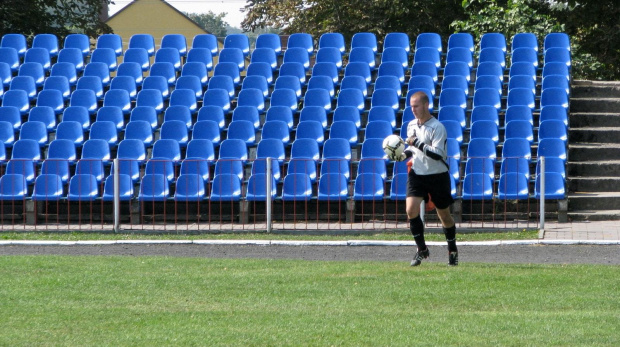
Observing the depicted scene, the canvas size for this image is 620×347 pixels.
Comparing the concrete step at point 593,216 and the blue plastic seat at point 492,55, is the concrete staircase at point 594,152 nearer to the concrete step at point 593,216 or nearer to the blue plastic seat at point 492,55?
the concrete step at point 593,216

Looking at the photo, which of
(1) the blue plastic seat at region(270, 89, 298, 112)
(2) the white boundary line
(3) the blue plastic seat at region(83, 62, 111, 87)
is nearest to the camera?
(2) the white boundary line

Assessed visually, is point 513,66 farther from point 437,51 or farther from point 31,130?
point 31,130

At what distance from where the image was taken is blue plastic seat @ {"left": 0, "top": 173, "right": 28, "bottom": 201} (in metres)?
16.1

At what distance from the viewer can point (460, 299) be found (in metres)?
8.34

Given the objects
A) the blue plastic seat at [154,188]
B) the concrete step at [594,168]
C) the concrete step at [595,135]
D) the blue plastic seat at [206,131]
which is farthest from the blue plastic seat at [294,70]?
the concrete step at [594,168]

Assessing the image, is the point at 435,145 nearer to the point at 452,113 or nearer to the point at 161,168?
the point at 161,168

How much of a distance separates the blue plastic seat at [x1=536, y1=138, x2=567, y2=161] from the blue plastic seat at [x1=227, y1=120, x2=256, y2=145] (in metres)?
4.99

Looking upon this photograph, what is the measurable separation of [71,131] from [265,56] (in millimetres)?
4724

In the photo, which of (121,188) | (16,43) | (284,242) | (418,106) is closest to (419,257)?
(418,106)

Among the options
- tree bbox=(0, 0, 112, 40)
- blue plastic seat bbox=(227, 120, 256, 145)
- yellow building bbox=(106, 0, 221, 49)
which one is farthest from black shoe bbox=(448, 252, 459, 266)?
yellow building bbox=(106, 0, 221, 49)

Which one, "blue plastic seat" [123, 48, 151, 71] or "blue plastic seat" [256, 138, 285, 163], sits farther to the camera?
"blue plastic seat" [123, 48, 151, 71]

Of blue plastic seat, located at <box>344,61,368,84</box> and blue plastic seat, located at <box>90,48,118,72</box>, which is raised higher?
blue plastic seat, located at <box>90,48,118,72</box>

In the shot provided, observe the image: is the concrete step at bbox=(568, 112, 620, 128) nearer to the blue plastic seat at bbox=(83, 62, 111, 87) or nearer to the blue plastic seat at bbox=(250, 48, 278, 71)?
the blue plastic seat at bbox=(250, 48, 278, 71)

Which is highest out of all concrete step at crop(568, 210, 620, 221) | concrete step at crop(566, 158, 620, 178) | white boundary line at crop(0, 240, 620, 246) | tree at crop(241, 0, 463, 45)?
tree at crop(241, 0, 463, 45)
